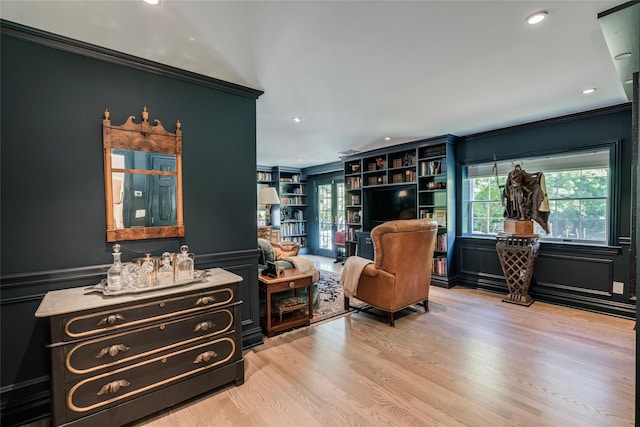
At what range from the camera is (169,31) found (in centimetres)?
184

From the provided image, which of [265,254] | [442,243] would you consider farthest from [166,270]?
[442,243]

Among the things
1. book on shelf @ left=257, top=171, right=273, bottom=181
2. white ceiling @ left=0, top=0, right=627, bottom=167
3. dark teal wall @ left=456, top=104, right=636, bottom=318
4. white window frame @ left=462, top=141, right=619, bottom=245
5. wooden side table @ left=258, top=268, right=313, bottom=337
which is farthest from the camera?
book on shelf @ left=257, top=171, right=273, bottom=181

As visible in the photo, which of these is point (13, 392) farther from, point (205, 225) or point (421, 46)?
point (421, 46)

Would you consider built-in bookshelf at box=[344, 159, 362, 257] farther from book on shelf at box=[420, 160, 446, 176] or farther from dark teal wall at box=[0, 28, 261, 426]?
dark teal wall at box=[0, 28, 261, 426]

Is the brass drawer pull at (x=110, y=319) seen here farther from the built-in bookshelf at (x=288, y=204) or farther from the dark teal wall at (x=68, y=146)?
the built-in bookshelf at (x=288, y=204)

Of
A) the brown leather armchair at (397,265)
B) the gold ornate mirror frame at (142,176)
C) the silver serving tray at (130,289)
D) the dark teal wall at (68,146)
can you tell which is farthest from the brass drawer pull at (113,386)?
the brown leather armchair at (397,265)

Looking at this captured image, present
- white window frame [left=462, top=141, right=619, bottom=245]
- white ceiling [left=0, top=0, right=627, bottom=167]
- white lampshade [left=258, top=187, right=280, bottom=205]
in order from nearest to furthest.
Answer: white ceiling [left=0, top=0, right=627, bottom=167] < white window frame [left=462, top=141, right=619, bottom=245] < white lampshade [left=258, top=187, right=280, bottom=205]

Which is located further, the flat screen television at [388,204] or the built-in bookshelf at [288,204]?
the built-in bookshelf at [288,204]

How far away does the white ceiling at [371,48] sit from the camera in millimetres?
1662

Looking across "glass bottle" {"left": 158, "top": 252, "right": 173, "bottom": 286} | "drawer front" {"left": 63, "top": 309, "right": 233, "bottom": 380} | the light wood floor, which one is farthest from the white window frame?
"glass bottle" {"left": 158, "top": 252, "right": 173, "bottom": 286}

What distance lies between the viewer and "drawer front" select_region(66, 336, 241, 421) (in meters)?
1.58

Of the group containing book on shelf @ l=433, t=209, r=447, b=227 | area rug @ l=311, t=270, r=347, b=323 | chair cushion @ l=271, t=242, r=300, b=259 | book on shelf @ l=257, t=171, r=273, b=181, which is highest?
book on shelf @ l=257, t=171, r=273, b=181

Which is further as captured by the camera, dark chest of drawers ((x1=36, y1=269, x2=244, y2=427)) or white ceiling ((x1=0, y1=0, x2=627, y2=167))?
white ceiling ((x1=0, y1=0, x2=627, y2=167))

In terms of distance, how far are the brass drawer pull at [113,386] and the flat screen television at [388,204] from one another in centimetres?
468
